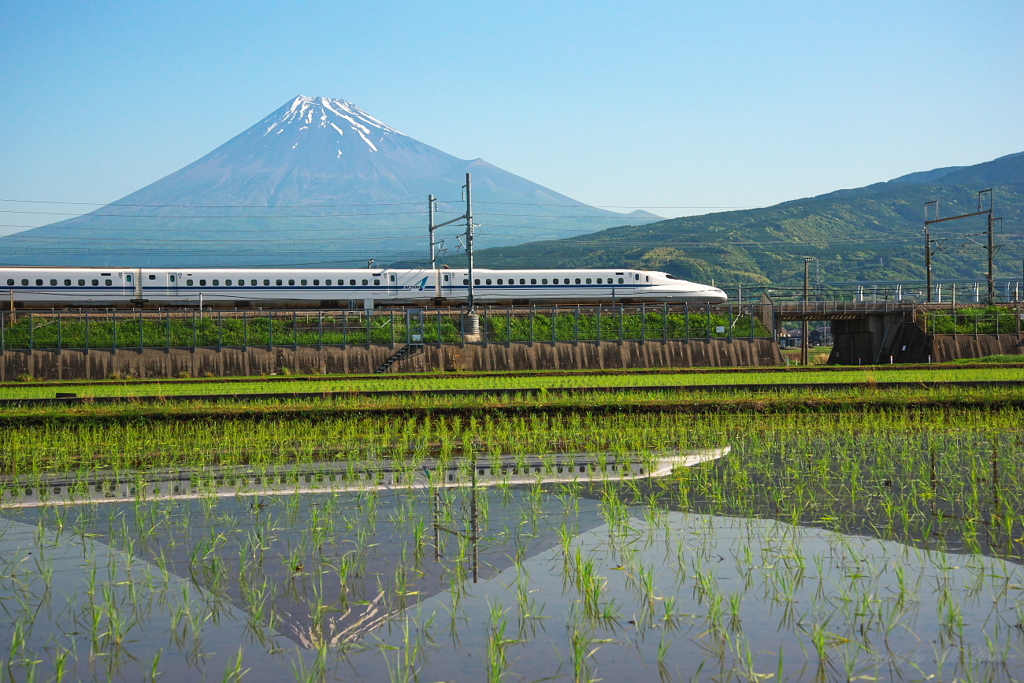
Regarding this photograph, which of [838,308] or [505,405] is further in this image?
[838,308]

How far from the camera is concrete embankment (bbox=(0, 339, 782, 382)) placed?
153 ft

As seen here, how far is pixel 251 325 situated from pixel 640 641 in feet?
151

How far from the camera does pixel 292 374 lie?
48.0m

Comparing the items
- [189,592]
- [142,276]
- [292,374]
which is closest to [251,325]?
[292,374]

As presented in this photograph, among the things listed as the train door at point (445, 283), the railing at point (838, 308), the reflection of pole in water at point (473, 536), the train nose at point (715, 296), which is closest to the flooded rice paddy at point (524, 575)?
the reflection of pole in water at point (473, 536)

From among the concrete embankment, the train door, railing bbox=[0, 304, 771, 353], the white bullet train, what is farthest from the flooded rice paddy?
the train door

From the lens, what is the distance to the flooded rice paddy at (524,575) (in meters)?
6.39

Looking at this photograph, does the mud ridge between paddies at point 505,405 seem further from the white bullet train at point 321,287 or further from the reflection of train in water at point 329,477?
the white bullet train at point 321,287

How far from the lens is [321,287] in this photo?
57.8m

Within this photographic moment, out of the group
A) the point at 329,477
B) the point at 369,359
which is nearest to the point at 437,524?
the point at 329,477

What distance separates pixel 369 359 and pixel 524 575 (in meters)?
41.9

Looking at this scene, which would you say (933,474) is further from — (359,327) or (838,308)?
(838,308)

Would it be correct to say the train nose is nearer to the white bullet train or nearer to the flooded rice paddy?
the white bullet train

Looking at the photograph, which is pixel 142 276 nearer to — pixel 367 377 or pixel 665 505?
pixel 367 377
